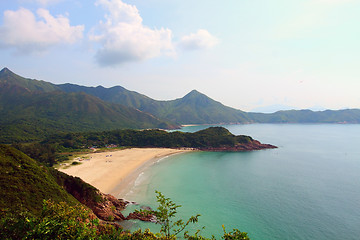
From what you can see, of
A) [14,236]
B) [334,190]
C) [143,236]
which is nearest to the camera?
[14,236]

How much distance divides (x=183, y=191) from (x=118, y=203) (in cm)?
1712

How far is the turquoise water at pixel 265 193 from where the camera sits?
119 feet

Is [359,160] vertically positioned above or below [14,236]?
below

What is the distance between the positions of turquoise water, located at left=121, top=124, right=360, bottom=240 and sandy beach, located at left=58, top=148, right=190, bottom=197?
18.1ft

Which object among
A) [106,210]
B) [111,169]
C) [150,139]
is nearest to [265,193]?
[106,210]

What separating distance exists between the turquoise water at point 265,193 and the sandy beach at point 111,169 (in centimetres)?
550

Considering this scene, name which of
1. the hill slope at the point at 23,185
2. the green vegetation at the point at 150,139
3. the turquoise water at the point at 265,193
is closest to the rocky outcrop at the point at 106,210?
the turquoise water at the point at 265,193

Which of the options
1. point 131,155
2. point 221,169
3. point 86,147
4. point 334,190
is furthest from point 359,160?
point 86,147

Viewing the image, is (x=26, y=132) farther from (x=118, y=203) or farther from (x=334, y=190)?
(x=334, y=190)

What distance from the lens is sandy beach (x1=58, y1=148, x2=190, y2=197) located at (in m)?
56.5

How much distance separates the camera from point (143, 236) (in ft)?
61.6

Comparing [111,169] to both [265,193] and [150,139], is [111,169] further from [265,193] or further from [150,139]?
[150,139]

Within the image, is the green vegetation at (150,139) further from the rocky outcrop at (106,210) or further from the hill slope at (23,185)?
the hill slope at (23,185)

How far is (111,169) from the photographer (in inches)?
2783
